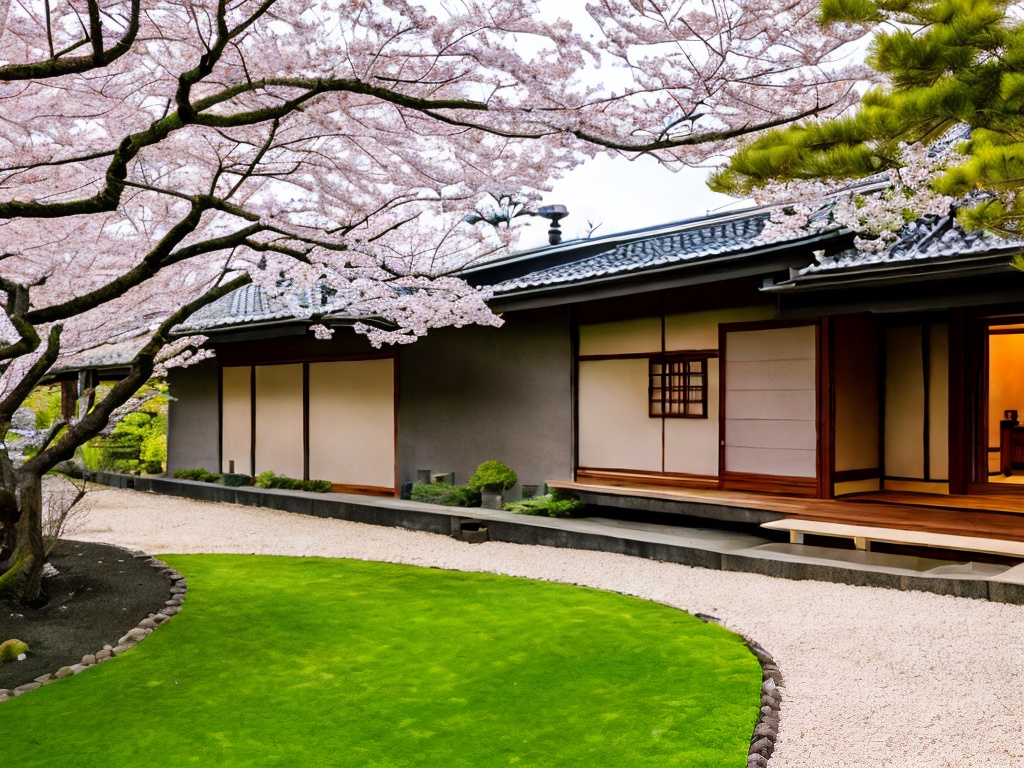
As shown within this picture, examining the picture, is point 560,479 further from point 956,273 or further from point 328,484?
point 956,273

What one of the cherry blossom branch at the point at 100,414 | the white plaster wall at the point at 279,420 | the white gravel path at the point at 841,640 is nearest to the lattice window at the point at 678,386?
the white gravel path at the point at 841,640

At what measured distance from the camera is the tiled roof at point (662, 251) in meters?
8.25

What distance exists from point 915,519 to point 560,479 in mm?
4021

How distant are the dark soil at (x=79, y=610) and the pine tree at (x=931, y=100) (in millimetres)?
4704

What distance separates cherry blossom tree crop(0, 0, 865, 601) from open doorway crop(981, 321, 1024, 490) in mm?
7646

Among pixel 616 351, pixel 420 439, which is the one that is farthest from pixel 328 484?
pixel 616 351

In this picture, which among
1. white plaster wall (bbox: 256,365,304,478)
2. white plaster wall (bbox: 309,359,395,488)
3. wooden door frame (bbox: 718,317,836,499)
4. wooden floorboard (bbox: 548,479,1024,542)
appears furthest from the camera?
white plaster wall (bbox: 256,365,304,478)

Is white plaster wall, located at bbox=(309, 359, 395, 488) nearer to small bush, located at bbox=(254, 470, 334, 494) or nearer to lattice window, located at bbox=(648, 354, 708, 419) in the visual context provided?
small bush, located at bbox=(254, 470, 334, 494)

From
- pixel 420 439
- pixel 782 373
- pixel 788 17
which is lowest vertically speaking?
pixel 420 439

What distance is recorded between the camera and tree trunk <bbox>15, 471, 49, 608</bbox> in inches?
212

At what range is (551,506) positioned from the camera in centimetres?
898

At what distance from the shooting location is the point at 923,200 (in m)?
4.84

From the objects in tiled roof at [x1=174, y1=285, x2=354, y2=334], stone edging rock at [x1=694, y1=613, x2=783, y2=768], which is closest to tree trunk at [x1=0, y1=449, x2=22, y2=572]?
tiled roof at [x1=174, y1=285, x2=354, y2=334]

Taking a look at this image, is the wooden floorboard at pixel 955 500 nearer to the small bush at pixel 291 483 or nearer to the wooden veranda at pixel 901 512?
the wooden veranda at pixel 901 512
